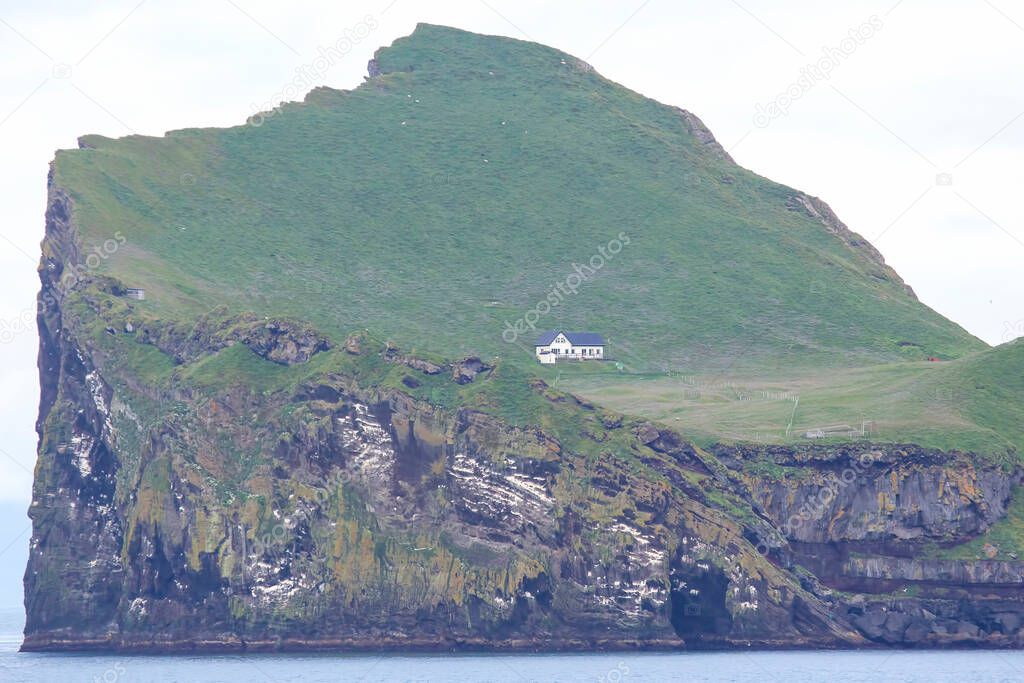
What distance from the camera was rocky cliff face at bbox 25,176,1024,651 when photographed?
5979 inches

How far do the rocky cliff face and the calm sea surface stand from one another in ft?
18.9

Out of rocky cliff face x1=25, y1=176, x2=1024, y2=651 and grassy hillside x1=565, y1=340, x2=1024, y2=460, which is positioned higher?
grassy hillside x1=565, y1=340, x2=1024, y2=460

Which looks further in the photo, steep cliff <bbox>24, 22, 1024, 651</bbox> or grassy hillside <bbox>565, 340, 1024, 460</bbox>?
grassy hillside <bbox>565, 340, 1024, 460</bbox>

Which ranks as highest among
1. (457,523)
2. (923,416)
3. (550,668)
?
(923,416)

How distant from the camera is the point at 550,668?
430 ft

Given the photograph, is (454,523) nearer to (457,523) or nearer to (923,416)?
(457,523)

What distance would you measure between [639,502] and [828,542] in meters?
20.0

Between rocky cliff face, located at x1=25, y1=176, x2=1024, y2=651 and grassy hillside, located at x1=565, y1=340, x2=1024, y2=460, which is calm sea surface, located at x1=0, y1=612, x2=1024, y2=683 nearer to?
rocky cliff face, located at x1=25, y1=176, x2=1024, y2=651

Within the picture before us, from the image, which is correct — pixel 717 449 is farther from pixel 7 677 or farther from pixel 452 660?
pixel 7 677

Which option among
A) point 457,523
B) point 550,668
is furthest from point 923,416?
point 550,668

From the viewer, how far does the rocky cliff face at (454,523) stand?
498 ft

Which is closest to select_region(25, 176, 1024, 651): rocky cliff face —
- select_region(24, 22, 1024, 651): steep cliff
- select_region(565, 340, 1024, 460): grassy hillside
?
select_region(24, 22, 1024, 651): steep cliff

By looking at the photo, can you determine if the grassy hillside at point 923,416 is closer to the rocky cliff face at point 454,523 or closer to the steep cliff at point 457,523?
the steep cliff at point 457,523

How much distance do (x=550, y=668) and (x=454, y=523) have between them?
27913 mm
